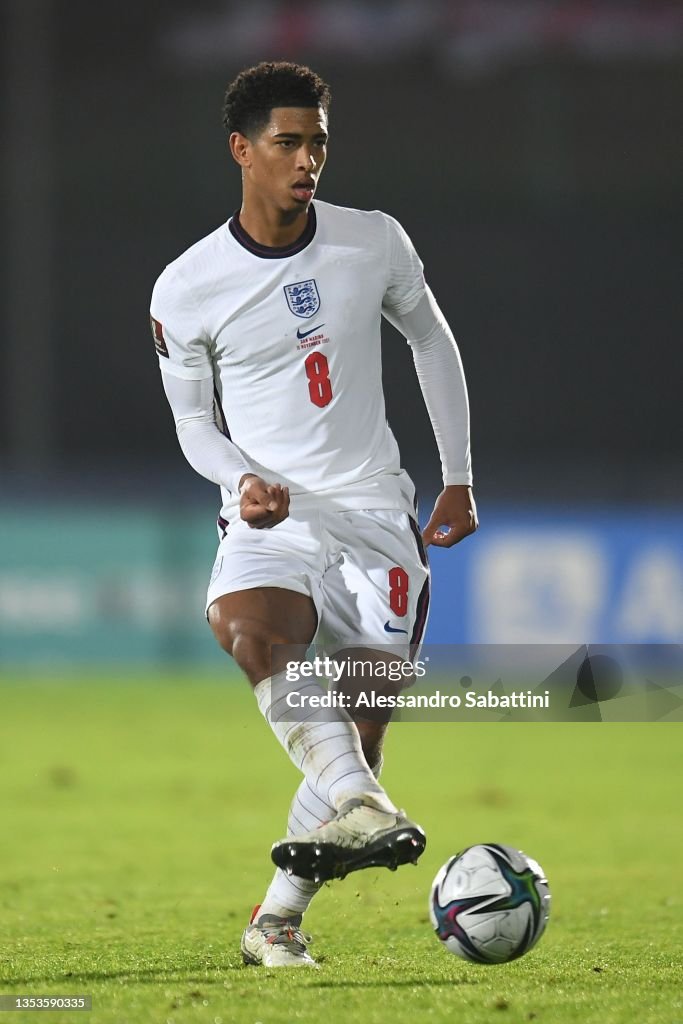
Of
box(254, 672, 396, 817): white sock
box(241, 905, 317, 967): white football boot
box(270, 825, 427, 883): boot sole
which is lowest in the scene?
box(241, 905, 317, 967): white football boot

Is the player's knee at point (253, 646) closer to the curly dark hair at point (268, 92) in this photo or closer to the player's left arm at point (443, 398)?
the player's left arm at point (443, 398)

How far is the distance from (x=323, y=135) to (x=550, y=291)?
14.7 metres

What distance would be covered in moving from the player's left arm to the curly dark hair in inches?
18.8

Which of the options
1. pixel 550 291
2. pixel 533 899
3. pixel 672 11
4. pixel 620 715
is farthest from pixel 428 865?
pixel 672 11

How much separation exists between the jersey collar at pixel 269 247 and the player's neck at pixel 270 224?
10 millimetres

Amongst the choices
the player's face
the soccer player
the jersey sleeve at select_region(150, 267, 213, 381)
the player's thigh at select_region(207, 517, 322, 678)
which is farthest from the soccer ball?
the player's face

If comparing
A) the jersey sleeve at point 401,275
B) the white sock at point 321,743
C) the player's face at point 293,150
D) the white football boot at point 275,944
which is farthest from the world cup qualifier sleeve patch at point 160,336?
the white football boot at point 275,944

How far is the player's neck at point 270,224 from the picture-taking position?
14.4ft

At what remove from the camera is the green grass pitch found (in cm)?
404

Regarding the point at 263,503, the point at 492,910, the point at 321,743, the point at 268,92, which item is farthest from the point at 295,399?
the point at 492,910

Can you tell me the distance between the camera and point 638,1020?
148 inches

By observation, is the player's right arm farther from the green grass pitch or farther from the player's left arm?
the green grass pitch

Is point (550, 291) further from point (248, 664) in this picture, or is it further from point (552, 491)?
point (248, 664)

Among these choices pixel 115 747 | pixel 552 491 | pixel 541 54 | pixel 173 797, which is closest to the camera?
pixel 173 797
